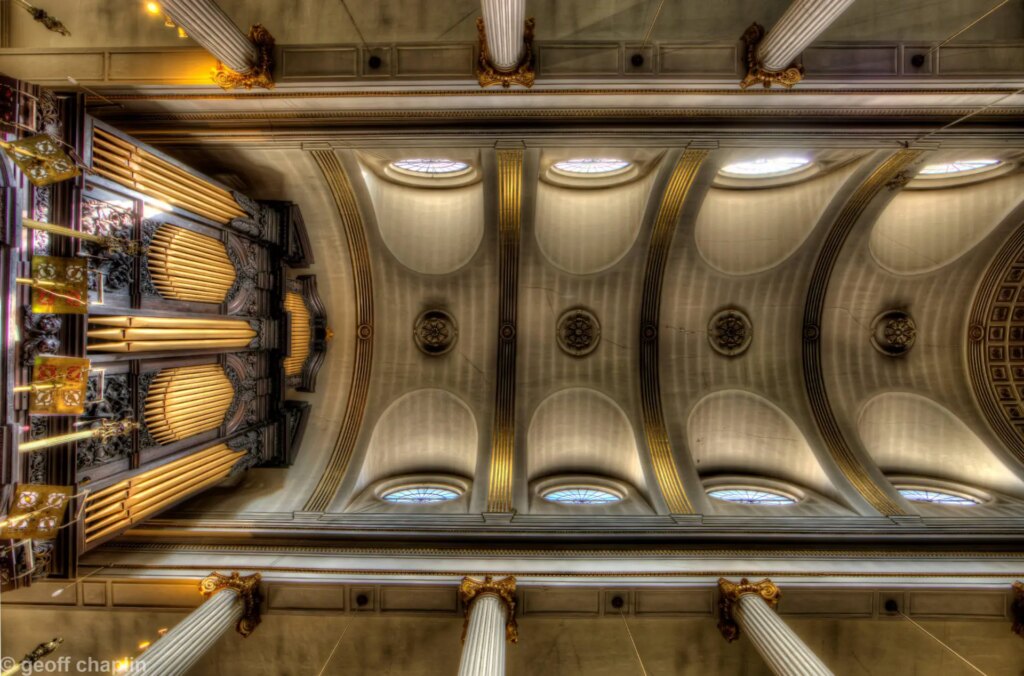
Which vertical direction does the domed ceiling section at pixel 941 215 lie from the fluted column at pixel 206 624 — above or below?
above

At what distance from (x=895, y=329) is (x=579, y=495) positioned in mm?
8939

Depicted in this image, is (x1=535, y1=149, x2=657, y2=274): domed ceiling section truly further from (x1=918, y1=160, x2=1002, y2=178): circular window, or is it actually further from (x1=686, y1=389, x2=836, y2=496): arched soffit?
(x1=918, y1=160, x2=1002, y2=178): circular window

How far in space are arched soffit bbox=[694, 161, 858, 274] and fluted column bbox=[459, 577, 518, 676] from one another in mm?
8813

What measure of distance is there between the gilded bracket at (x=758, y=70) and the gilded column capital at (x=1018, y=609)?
923 cm

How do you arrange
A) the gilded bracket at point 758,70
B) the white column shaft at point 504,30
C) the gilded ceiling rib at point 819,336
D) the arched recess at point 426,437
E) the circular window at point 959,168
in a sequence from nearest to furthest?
the white column shaft at point 504,30 < the gilded bracket at point 758,70 < the gilded ceiling rib at point 819,336 < the circular window at point 959,168 < the arched recess at point 426,437

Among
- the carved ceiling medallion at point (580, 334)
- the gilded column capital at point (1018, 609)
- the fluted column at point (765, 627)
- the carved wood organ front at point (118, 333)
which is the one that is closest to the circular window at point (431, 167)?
the carved wood organ front at point (118, 333)

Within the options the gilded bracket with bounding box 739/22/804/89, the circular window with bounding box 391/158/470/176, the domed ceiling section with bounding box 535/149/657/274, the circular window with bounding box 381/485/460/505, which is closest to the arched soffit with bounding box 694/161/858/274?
the domed ceiling section with bounding box 535/149/657/274

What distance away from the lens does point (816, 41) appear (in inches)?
312

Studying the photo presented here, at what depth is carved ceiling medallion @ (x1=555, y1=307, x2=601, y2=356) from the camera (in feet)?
40.8

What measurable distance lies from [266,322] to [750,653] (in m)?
11.0

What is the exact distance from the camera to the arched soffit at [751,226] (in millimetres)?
11625

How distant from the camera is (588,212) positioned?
474 inches

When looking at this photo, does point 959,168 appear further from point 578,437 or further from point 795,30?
point 578,437

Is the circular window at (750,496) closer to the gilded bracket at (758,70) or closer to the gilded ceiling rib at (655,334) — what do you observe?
the gilded ceiling rib at (655,334)
